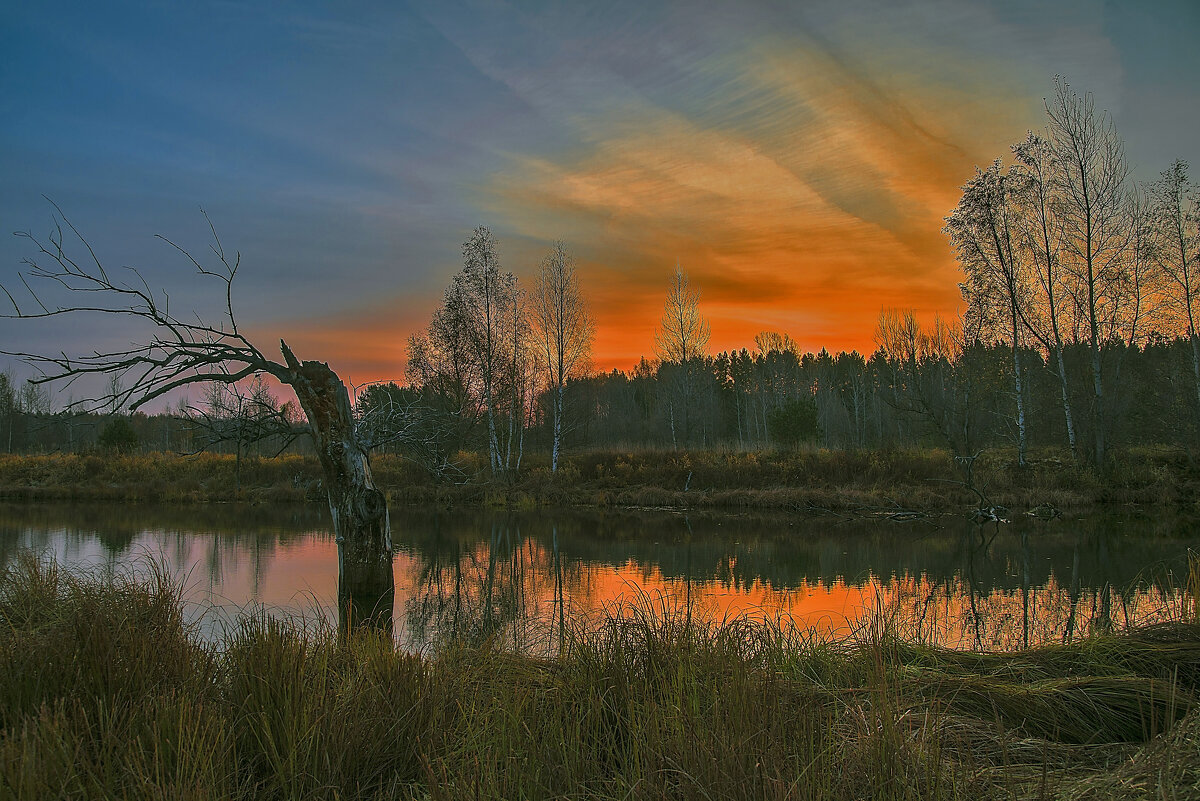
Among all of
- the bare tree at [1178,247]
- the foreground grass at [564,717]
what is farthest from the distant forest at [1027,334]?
the foreground grass at [564,717]

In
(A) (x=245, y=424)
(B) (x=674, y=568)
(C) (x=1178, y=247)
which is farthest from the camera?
(C) (x=1178, y=247)

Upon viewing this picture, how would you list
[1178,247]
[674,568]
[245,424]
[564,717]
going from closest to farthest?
[564,717]
[245,424]
[674,568]
[1178,247]

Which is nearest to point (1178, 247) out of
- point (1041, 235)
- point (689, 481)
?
point (1041, 235)

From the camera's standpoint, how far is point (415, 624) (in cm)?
1091

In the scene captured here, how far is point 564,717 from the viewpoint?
4258 millimetres

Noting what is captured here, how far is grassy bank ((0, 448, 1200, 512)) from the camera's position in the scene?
26.8m

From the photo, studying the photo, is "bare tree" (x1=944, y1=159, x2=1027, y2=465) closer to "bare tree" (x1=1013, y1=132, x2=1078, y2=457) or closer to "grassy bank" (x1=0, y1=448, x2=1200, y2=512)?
"bare tree" (x1=1013, y1=132, x2=1078, y2=457)

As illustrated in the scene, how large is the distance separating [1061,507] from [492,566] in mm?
21877

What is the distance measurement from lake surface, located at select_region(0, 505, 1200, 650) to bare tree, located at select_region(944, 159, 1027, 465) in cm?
1120

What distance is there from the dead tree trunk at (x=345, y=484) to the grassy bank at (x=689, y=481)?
1277cm

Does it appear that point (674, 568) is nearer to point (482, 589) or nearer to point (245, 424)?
point (482, 589)

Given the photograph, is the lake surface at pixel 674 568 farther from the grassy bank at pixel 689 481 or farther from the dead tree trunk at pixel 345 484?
the grassy bank at pixel 689 481

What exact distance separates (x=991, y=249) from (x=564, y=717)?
3320 cm

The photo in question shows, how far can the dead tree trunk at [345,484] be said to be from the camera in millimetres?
10125
